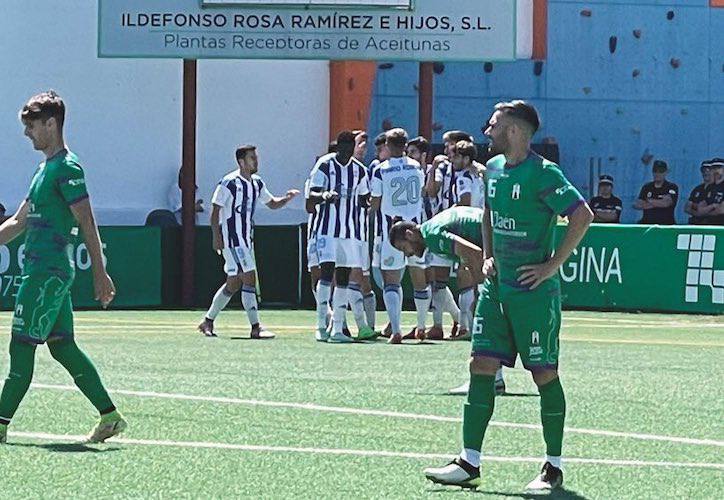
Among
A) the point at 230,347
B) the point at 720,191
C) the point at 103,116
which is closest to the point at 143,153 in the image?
the point at 103,116

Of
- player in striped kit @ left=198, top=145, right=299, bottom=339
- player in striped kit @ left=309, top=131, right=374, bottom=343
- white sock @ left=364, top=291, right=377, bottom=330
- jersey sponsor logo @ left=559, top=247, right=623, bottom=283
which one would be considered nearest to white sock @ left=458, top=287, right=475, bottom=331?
player in striped kit @ left=309, top=131, right=374, bottom=343

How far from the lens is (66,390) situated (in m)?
13.3

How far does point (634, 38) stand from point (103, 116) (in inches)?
389

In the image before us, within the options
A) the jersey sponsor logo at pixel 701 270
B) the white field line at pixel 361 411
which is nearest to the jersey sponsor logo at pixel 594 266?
the jersey sponsor logo at pixel 701 270

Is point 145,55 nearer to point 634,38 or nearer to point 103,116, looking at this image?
point 103,116

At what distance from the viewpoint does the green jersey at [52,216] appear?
10.3 meters

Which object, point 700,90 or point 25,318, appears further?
point 700,90

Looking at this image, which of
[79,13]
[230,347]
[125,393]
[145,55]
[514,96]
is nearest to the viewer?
[125,393]

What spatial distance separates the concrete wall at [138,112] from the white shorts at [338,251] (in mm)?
11342

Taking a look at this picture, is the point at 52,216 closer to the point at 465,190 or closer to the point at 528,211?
the point at 528,211

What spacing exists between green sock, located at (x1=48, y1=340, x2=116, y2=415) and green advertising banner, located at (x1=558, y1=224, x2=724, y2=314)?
51.9ft

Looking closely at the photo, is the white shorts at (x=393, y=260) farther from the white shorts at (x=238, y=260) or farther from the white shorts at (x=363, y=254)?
the white shorts at (x=238, y=260)

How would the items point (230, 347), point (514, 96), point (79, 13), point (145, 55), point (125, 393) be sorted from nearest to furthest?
point (125, 393) < point (230, 347) < point (145, 55) < point (79, 13) < point (514, 96)

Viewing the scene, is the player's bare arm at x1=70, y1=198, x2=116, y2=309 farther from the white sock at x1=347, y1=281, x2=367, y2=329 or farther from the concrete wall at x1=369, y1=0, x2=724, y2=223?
the concrete wall at x1=369, y1=0, x2=724, y2=223
